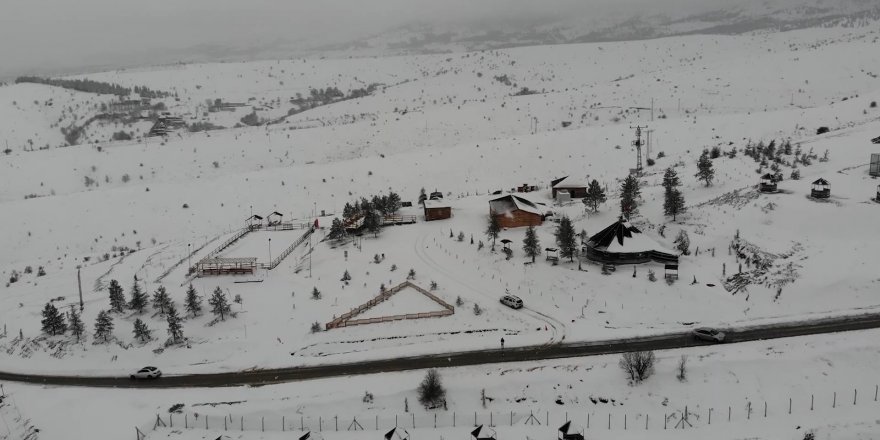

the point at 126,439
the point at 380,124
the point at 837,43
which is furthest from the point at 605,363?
the point at 837,43

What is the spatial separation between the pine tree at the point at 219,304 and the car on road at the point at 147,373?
610 cm

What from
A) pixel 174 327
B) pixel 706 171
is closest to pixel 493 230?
pixel 706 171

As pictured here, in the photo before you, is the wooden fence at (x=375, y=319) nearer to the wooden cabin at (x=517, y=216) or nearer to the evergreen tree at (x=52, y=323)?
the wooden cabin at (x=517, y=216)

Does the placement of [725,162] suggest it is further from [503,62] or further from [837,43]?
[503,62]

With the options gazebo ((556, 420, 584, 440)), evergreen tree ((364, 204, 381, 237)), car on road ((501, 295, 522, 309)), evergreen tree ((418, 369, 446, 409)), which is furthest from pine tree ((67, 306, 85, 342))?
gazebo ((556, 420, 584, 440))

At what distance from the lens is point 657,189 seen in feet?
183

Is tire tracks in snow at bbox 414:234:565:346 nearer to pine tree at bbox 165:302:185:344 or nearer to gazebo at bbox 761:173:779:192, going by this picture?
pine tree at bbox 165:302:185:344

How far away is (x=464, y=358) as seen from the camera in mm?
31875

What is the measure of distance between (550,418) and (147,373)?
22.4 metres

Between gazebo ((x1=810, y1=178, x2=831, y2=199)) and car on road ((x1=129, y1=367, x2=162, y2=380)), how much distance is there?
48.8 meters

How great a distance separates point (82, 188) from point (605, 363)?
83.7 m

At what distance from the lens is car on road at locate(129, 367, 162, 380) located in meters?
31.7

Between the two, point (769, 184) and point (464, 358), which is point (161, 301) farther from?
point (769, 184)

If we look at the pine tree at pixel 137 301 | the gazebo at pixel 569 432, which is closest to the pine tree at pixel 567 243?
the gazebo at pixel 569 432
